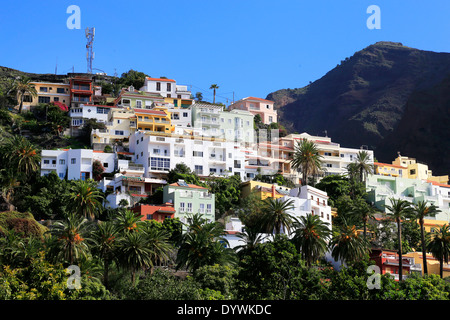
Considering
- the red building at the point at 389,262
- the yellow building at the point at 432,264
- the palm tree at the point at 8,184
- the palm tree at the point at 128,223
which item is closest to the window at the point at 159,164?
the palm tree at the point at 8,184

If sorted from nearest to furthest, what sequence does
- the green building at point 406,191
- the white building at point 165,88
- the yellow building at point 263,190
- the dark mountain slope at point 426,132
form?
the yellow building at point 263,190 < the green building at point 406,191 < the white building at point 165,88 < the dark mountain slope at point 426,132

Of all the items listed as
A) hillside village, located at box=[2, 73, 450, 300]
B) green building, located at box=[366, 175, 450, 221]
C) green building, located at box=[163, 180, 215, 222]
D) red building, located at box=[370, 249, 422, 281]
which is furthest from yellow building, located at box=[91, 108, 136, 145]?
red building, located at box=[370, 249, 422, 281]

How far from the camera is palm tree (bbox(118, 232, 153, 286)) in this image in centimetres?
6281

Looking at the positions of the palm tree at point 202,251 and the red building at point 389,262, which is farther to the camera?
the red building at point 389,262

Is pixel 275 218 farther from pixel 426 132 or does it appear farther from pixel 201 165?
pixel 426 132

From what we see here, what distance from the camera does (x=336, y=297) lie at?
5216 cm

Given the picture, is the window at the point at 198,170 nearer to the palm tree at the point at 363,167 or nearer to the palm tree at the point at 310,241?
the palm tree at the point at 363,167

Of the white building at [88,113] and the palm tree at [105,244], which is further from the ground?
the white building at [88,113]

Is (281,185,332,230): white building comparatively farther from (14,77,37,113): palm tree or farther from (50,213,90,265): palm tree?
(14,77,37,113): palm tree

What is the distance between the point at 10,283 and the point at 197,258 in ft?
→ 83.7

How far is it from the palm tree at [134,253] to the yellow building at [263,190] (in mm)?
31272

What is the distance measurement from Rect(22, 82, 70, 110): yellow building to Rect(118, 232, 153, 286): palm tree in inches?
2747

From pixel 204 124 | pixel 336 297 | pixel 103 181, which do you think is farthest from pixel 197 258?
pixel 204 124

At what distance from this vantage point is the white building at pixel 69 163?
314ft
